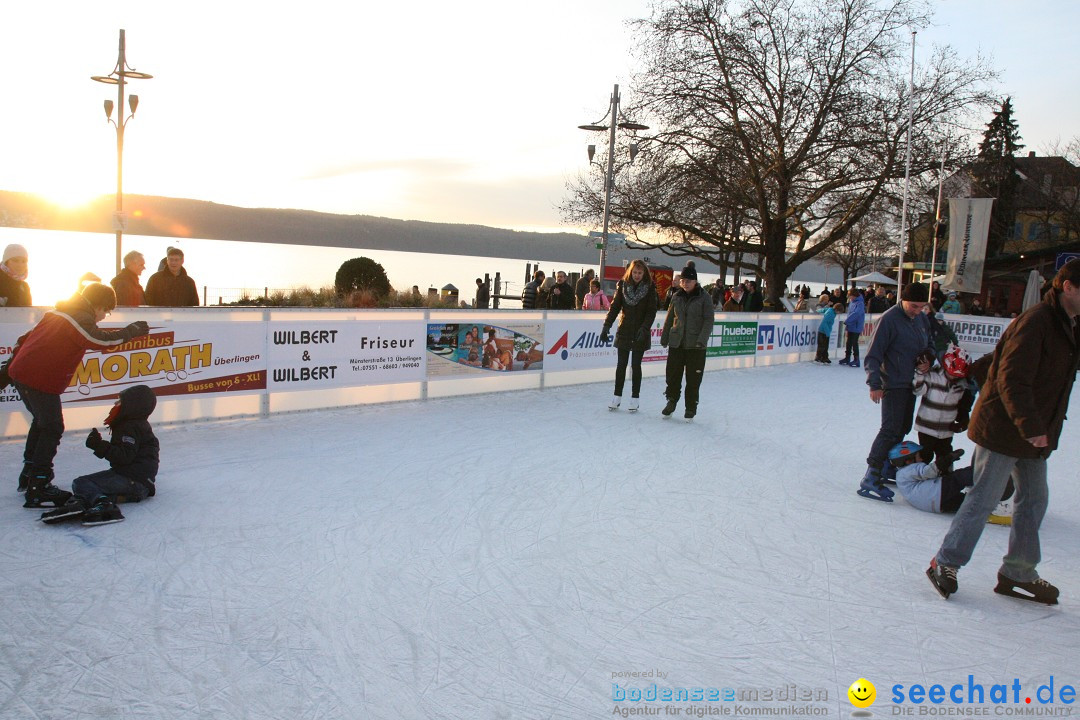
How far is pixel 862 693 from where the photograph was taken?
2938 mm

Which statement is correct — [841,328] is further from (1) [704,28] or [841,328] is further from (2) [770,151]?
(1) [704,28]

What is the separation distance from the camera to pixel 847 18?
20766 mm

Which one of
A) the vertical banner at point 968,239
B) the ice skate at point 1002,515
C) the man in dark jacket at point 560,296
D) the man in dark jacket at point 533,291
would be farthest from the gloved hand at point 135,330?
the vertical banner at point 968,239

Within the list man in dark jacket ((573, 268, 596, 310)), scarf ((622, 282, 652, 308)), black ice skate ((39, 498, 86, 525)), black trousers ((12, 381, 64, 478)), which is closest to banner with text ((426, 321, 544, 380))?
scarf ((622, 282, 652, 308))

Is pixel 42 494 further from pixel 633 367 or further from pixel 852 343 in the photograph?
pixel 852 343

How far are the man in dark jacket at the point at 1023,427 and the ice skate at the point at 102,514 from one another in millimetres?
4452

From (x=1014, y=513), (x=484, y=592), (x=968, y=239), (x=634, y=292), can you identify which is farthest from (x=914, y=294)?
(x=968, y=239)

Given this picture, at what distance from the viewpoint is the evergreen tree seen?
1677 inches

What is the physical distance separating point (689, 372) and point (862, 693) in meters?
5.75

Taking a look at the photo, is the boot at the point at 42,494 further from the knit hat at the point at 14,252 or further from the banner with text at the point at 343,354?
the banner with text at the point at 343,354

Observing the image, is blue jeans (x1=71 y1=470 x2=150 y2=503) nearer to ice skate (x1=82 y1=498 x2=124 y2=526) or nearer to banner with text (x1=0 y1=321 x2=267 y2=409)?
ice skate (x1=82 y1=498 x2=124 y2=526)

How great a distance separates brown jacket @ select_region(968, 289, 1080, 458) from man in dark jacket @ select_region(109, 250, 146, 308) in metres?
7.08

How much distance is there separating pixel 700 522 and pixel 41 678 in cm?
355

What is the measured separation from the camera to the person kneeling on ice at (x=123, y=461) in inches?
177
